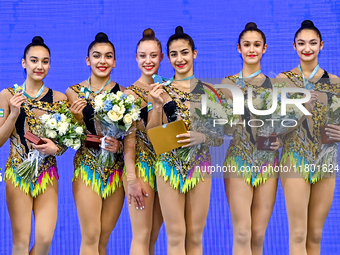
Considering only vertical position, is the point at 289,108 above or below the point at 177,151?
above

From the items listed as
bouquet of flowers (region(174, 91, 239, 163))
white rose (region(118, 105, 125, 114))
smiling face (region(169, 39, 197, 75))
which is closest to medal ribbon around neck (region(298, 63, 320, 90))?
bouquet of flowers (region(174, 91, 239, 163))

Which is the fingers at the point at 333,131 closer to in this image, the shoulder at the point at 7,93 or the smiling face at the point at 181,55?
the smiling face at the point at 181,55

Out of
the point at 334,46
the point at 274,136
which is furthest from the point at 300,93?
the point at 334,46

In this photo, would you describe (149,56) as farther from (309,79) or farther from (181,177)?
(309,79)

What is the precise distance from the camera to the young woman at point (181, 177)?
Result: 4.61 meters

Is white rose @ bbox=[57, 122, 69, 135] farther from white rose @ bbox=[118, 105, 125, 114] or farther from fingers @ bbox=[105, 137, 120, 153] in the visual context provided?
white rose @ bbox=[118, 105, 125, 114]

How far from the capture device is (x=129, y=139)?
4.80 meters

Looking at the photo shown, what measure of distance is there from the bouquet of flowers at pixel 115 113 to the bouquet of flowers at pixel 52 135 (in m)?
0.21

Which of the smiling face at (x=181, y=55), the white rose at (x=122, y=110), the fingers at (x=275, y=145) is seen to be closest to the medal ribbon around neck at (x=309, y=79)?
the fingers at (x=275, y=145)

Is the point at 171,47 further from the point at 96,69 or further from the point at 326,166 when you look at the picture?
the point at 326,166

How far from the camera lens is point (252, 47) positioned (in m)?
4.88

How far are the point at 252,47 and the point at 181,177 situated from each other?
1269 millimetres

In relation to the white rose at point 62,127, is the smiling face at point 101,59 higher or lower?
higher

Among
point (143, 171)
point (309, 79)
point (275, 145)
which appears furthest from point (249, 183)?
point (309, 79)
